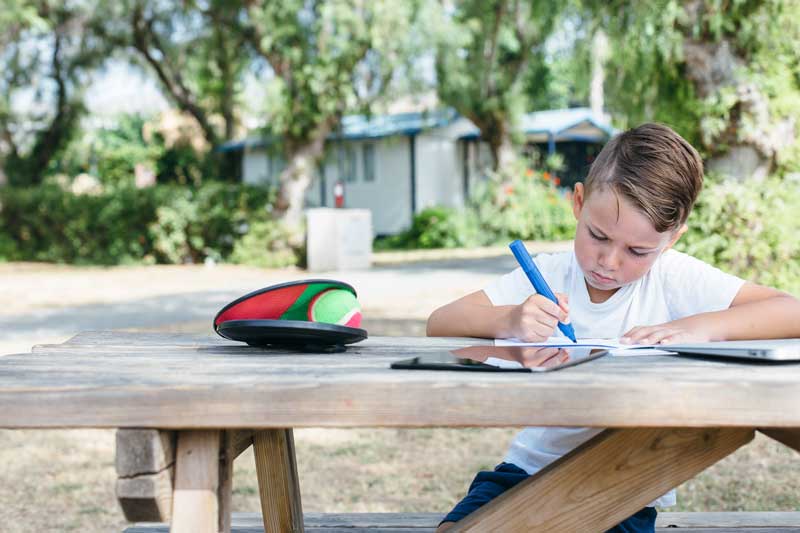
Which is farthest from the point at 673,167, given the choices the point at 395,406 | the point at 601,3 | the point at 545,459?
the point at 601,3

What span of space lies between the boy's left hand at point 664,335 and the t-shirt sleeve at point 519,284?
467 mm

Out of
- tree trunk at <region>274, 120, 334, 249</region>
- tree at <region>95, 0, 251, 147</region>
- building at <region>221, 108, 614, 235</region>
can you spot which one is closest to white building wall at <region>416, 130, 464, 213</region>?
building at <region>221, 108, 614, 235</region>

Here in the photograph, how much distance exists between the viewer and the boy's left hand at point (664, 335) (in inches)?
78.1

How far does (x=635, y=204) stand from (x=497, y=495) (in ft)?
2.42

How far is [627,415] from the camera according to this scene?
52.4 inches

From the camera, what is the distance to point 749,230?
7500 millimetres

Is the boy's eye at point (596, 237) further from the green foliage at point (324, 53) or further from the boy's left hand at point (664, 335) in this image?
the green foliage at point (324, 53)

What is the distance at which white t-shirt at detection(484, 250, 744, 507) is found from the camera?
7.41 ft

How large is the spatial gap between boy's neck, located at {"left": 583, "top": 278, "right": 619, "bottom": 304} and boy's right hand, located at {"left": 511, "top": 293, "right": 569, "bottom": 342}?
1.21 feet

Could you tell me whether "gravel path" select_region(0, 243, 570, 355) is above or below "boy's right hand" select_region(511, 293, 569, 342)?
below

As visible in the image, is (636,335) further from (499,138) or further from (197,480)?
(499,138)

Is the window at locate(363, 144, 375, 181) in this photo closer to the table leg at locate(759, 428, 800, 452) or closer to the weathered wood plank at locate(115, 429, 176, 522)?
the table leg at locate(759, 428, 800, 452)

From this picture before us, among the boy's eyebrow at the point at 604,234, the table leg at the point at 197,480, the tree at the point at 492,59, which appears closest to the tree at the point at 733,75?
the boy's eyebrow at the point at 604,234

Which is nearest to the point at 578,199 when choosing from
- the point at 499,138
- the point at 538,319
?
the point at 538,319
